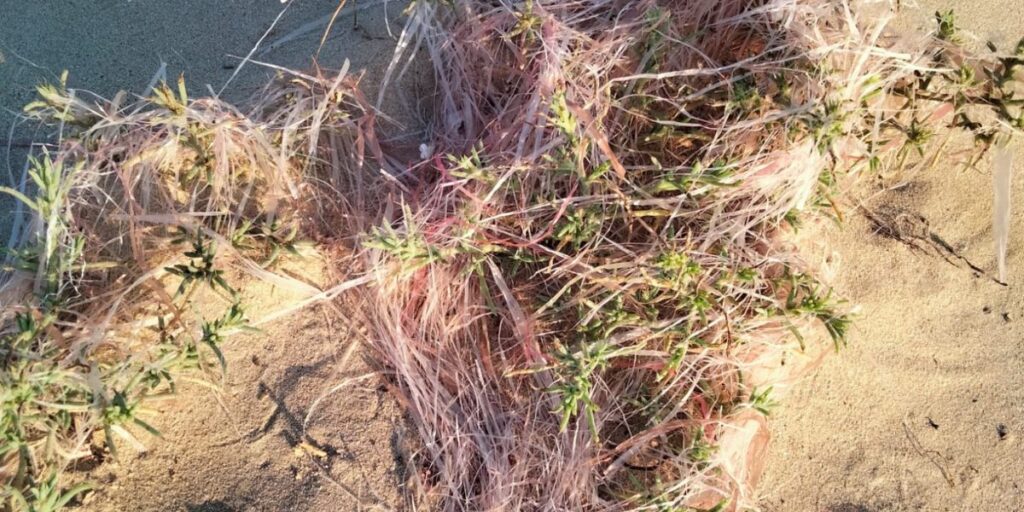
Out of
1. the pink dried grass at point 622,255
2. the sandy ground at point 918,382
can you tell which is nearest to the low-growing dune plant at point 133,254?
the pink dried grass at point 622,255

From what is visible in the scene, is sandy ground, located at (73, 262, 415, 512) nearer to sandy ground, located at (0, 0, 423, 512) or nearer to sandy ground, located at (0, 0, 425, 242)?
sandy ground, located at (0, 0, 423, 512)

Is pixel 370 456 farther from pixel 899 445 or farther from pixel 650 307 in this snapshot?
pixel 899 445

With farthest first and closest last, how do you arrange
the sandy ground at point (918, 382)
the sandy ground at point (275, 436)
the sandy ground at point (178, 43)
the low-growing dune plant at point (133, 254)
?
1. the sandy ground at point (178, 43)
2. the sandy ground at point (918, 382)
3. the sandy ground at point (275, 436)
4. the low-growing dune plant at point (133, 254)

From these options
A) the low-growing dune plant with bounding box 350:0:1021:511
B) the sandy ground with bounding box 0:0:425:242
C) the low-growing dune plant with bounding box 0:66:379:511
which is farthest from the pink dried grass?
the sandy ground with bounding box 0:0:425:242

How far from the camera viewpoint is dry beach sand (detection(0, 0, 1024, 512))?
2014mm

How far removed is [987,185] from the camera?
2396mm

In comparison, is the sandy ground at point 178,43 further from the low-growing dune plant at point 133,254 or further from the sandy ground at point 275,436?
the sandy ground at point 275,436

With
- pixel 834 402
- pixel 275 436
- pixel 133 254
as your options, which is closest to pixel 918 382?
pixel 834 402

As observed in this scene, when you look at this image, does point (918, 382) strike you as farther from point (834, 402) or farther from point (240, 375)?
point (240, 375)

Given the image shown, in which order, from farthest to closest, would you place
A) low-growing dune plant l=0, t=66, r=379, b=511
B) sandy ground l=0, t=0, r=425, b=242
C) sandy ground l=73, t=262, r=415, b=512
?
sandy ground l=0, t=0, r=425, b=242, sandy ground l=73, t=262, r=415, b=512, low-growing dune plant l=0, t=66, r=379, b=511

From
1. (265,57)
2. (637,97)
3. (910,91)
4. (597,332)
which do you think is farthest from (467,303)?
(910,91)

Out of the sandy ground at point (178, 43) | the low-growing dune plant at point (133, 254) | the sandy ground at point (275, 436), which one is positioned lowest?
the sandy ground at point (275, 436)

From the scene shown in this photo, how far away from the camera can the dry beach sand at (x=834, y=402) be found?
2.01m

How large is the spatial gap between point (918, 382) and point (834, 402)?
241 mm
